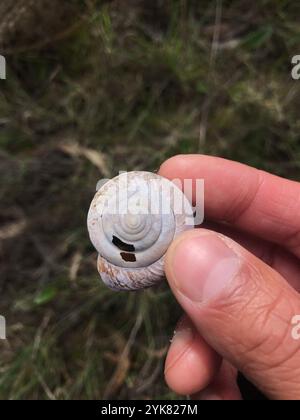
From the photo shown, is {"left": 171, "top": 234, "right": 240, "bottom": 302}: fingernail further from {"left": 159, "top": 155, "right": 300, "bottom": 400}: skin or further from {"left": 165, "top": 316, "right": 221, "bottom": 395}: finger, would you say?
{"left": 165, "top": 316, "right": 221, "bottom": 395}: finger

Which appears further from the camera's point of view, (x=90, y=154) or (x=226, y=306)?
(x=90, y=154)

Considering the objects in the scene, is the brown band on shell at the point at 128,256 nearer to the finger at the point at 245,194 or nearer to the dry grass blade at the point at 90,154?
the finger at the point at 245,194

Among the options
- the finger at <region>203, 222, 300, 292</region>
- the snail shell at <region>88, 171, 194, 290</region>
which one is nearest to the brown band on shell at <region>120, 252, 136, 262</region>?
the snail shell at <region>88, 171, 194, 290</region>

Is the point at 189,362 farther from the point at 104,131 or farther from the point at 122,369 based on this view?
the point at 104,131

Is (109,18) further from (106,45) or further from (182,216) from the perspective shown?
(182,216)

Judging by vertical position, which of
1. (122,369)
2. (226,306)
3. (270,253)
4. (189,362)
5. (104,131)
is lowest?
(122,369)

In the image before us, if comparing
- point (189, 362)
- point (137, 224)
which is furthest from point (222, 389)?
point (137, 224)

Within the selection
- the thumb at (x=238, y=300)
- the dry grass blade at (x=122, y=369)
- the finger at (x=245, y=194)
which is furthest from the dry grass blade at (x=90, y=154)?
the thumb at (x=238, y=300)
